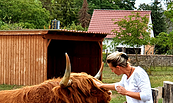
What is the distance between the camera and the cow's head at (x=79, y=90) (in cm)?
283

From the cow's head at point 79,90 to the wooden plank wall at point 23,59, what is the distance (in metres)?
10.5

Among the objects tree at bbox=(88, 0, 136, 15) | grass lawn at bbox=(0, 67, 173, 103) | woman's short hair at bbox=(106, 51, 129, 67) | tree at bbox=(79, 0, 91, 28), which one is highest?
tree at bbox=(88, 0, 136, 15)

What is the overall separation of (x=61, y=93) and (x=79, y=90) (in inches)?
10.6

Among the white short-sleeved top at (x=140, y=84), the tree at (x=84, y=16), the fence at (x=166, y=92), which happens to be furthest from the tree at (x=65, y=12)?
the white short-sleeved top at (x=140, y=84)

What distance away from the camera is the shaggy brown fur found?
293cm

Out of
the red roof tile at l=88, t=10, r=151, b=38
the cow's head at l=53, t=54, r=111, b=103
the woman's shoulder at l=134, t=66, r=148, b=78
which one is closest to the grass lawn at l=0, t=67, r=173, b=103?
the cow's head at l=53, t=54, r=111, b=103

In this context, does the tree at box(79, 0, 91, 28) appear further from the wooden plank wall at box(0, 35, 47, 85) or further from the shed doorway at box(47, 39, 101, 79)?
the wooden plank wall at box(0, 35, 47, 85)

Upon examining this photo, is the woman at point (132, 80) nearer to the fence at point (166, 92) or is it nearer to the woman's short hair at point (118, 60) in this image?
the woman's short hair at point (118, 60)

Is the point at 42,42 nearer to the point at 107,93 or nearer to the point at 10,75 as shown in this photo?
the point at 10,75

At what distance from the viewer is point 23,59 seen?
1448 centimetres

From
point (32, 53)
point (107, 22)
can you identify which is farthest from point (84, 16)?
point (32, 53)

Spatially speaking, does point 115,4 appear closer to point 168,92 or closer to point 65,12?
point 65,12

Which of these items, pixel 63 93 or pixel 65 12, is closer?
pixel 63 93

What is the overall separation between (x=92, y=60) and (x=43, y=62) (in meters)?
4.32
